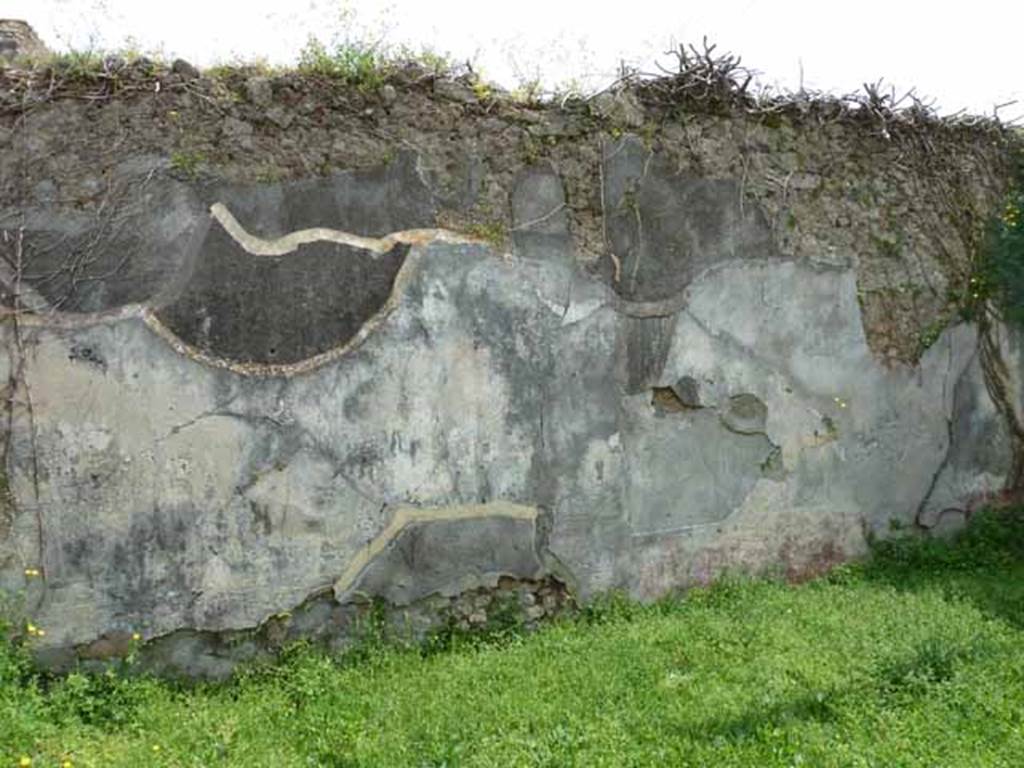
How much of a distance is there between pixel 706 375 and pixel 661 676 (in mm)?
1334

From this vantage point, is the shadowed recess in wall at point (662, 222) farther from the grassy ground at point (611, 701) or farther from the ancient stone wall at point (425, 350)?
the grassy ground at point (611, 701)

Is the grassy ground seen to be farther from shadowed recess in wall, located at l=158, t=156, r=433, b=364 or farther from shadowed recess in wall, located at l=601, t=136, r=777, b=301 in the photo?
shadowed recess in wall, located at l=601, t=136, r=777, b=301

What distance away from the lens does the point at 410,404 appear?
3490 mm

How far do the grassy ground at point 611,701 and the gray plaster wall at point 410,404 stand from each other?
24 centimetres

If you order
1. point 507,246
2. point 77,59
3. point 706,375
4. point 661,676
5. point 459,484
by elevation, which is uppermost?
point 77,59

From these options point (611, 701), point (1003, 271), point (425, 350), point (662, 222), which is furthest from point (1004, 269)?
point (611, 701)

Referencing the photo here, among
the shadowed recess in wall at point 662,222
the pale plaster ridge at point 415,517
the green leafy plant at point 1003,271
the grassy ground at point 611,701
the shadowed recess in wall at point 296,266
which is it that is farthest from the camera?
the green leafy plant at point 1003,271

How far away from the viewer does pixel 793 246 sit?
13.6 feet

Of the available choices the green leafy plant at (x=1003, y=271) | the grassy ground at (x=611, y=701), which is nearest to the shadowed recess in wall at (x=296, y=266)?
the grassy ground at (x=611, y=701)

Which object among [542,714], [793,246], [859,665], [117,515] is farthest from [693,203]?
[117,515]

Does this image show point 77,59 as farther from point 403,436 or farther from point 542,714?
point 542,714

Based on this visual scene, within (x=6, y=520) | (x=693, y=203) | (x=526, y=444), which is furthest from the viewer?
(x=693, y=203)

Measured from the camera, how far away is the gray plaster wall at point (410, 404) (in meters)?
3.12

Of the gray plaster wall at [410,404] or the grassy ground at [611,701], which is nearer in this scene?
the grassy ground at [611,701]
